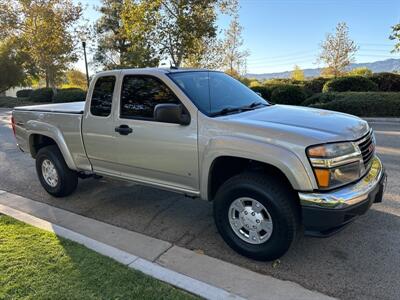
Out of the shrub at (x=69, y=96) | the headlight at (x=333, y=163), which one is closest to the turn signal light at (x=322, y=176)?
the headlight at (x=333, y=163)

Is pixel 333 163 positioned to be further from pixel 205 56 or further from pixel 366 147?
pixel 205 56

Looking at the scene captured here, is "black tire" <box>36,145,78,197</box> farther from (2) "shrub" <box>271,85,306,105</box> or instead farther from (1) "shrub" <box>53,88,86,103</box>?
Answer: (1) "shrub" <box>53,88,86,103</box>

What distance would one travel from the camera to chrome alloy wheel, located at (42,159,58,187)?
5494mm

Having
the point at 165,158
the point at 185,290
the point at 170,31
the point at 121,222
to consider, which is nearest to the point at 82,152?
the point at 121,222

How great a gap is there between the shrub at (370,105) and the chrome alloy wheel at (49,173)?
11509 mm

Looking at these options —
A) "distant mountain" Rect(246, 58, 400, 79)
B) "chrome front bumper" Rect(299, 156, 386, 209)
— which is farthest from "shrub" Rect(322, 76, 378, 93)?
"distant mountain" Rect(246, 58, 400, 79)

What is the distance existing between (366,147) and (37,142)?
194 inches

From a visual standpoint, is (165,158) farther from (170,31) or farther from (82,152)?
(170,31)

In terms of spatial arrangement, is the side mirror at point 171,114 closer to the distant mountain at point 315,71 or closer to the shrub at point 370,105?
the shrub at point 370,105

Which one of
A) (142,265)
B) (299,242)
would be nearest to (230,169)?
(299,242)

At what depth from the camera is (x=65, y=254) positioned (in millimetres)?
3541

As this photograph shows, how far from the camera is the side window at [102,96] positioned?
4.58 metres

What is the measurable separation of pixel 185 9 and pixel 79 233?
15.5m

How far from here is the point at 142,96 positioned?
4285 millimetres
